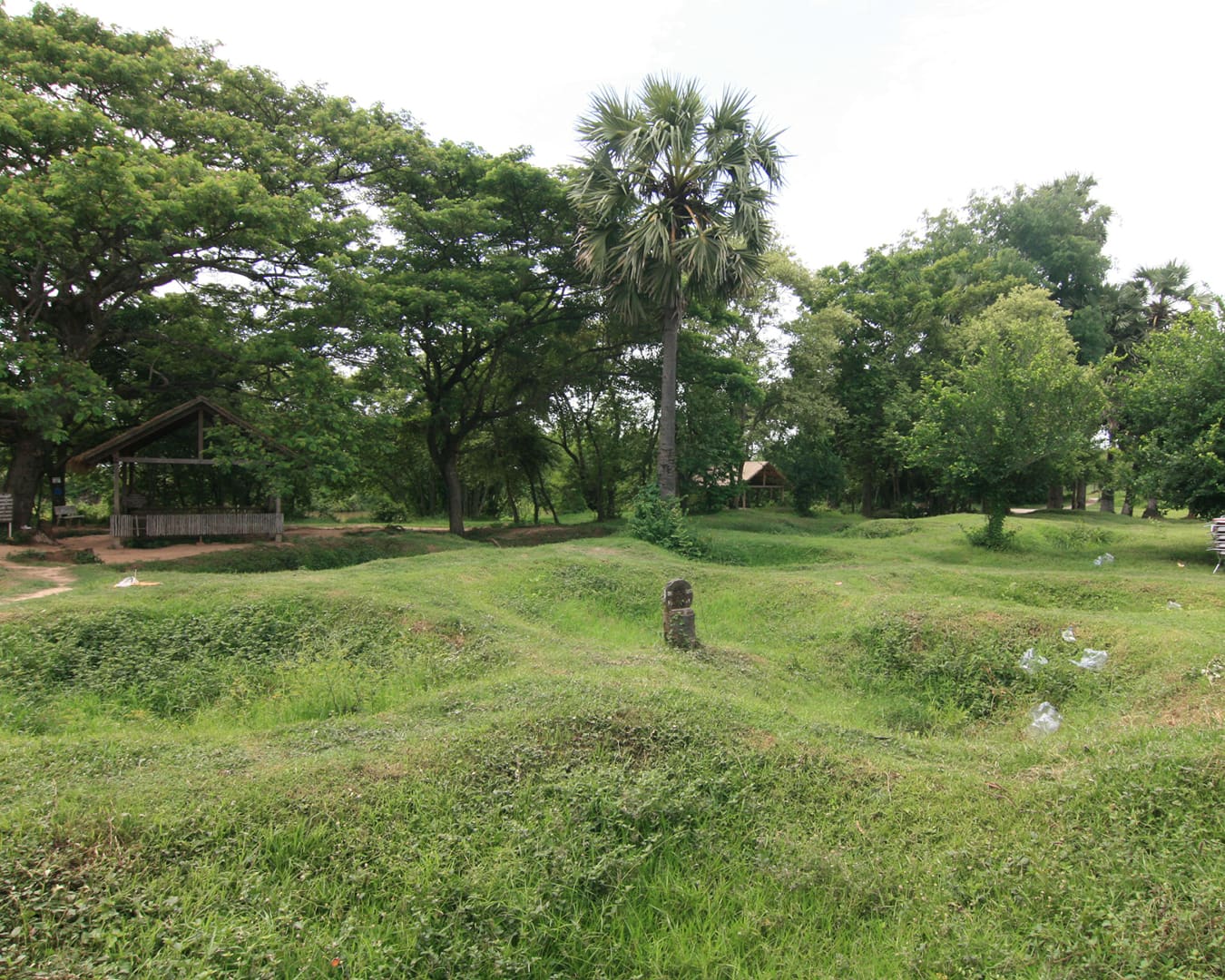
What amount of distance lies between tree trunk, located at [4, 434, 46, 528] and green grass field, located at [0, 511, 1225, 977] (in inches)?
331

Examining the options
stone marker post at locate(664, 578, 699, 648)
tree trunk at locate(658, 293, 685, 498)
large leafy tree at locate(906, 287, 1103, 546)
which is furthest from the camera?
tree trunk at locate(658, 293, 685, 498)

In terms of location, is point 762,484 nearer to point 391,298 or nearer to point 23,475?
point 391,298

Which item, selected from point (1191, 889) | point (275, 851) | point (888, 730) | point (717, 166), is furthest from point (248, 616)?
point (717, 166)

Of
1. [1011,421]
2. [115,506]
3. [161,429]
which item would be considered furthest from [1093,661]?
[115,506]

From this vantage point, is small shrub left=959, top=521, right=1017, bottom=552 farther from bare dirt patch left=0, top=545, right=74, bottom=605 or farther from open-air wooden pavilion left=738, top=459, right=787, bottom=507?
open-air wooden pavilion left=738, top=459, right=787, bottom=507

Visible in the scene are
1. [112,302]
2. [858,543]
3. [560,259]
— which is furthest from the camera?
[560,259]

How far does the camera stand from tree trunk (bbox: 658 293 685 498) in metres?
16.2

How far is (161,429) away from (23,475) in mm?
2618

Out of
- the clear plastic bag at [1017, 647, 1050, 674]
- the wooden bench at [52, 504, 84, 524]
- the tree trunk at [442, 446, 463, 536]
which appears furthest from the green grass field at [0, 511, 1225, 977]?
the wooden bench at [52, 504, 84, 524]

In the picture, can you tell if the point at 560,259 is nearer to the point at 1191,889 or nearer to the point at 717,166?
the point at 717,166

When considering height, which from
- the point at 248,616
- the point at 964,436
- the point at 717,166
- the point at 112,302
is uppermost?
the point at 717,166

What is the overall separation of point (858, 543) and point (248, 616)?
1348 centimetres

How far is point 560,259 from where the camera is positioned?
61.9 ft

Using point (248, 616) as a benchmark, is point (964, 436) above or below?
above
